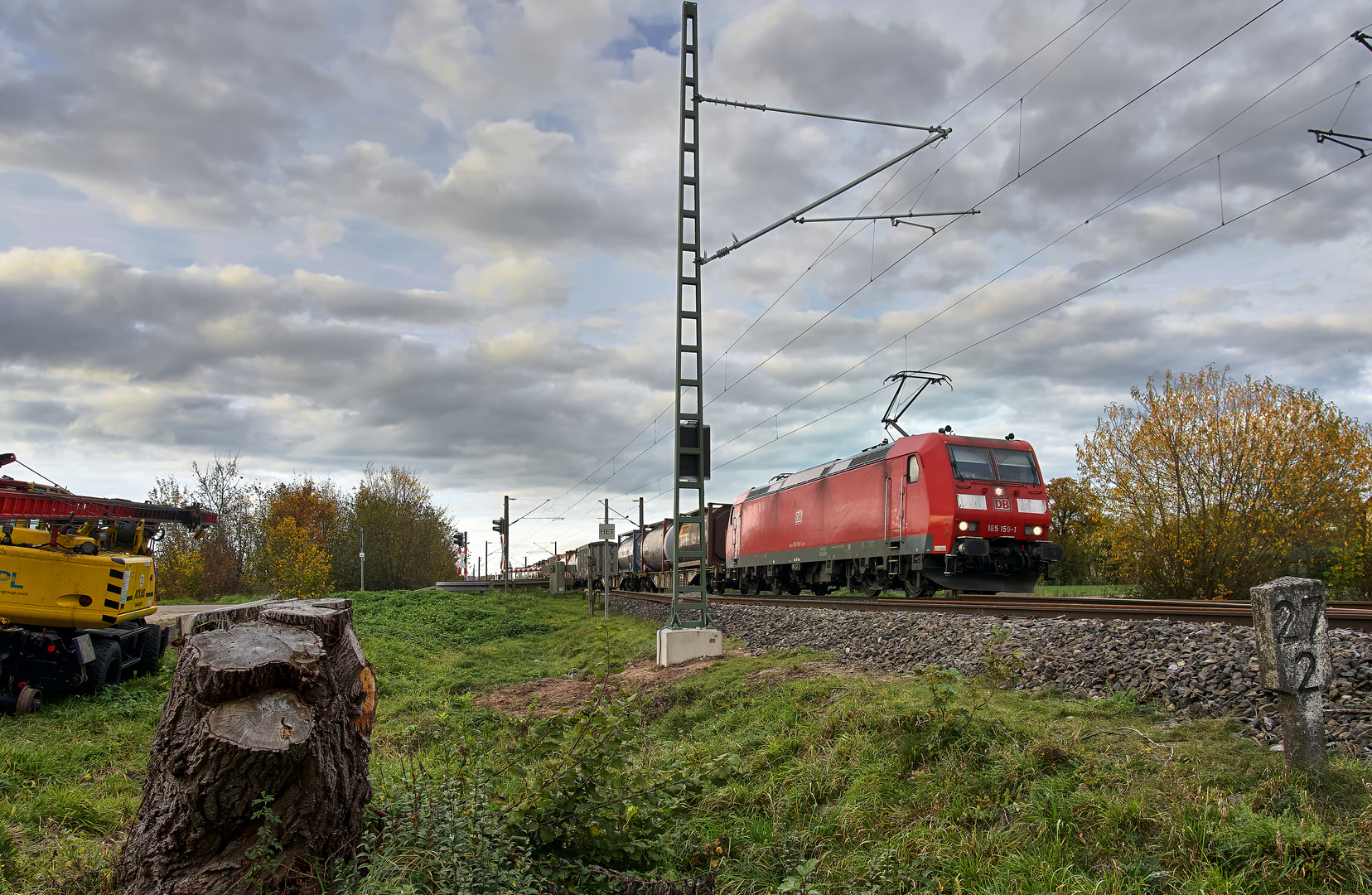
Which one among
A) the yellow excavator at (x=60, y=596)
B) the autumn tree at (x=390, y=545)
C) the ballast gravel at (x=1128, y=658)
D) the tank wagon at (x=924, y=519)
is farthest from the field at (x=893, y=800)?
the autumn tree at (x=390, y=545)

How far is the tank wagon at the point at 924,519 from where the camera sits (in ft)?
52.4

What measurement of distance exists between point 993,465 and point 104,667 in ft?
49.1

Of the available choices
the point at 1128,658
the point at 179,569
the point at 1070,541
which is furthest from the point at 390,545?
the point at 1128,658

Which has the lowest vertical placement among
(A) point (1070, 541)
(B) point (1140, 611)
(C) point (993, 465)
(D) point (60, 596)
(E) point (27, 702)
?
(E) point (27, 702)

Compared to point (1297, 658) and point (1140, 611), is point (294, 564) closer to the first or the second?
point (1140, 611)

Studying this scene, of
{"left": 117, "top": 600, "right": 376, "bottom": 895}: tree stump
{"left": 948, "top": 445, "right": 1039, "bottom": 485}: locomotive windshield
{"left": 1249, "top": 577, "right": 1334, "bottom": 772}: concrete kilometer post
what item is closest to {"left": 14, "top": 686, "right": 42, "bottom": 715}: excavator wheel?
{"left": 117, "top": 600, "right": 376, "bottom": 895}: tree stump

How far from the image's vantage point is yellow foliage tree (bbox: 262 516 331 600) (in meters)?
35.2

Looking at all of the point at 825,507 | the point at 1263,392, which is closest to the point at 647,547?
the point at 825,507

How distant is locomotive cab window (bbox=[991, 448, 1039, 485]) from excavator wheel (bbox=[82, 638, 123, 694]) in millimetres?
14944

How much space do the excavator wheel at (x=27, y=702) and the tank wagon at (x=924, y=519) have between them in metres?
10.2

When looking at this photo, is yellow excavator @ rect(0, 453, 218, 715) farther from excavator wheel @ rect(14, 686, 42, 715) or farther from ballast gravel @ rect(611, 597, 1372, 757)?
ballast gravel @ rect(611, 597, 1372, 757)

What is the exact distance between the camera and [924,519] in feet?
53.4

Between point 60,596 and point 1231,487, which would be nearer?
point 60,596

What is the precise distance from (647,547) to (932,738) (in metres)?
33.6
